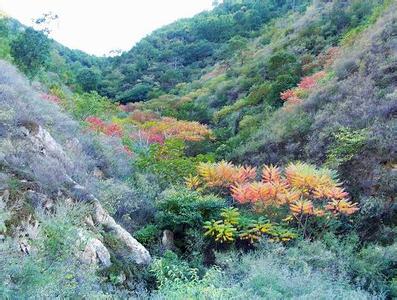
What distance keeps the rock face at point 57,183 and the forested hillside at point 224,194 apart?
0.03 m

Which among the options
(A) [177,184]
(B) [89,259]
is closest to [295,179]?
(A) [177,184]

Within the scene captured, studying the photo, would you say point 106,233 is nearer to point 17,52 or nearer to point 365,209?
point 365,209

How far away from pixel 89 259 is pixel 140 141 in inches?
511

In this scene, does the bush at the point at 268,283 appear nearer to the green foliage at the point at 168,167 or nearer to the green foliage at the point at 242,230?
the green foliage at the point at 242,230

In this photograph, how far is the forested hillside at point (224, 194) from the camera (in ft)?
22.8

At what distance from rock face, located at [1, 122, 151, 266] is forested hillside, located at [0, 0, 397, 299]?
0.11 ft

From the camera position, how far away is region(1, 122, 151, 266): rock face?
8.61 metres

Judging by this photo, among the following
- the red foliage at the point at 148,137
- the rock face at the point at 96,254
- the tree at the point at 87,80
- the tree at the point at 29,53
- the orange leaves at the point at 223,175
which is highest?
the tree at the point at 29,53

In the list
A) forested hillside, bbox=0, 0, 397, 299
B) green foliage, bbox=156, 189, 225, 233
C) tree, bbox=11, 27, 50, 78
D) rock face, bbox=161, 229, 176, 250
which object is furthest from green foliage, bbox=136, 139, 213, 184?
tree, bbox=11, 27, 50, 78

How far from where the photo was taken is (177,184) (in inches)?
533

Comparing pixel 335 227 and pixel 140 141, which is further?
pixel 140 141

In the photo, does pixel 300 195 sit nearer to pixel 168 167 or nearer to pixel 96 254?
pixel 168 167

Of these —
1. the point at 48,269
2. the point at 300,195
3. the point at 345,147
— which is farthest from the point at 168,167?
the point at 48,269

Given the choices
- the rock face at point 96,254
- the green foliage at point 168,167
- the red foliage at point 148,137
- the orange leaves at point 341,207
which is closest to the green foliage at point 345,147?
the orange leaves at point 341,207
